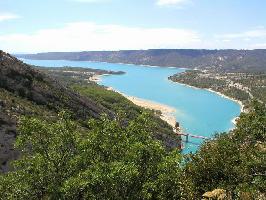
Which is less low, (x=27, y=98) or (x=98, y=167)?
(x=98, y=167)

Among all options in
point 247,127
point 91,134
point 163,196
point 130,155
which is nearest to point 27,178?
point 91,134

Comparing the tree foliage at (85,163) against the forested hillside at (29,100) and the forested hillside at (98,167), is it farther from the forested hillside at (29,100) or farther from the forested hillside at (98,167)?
the forested hillside at (29,100)

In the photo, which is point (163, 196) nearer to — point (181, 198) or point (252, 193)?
point (181, 198)

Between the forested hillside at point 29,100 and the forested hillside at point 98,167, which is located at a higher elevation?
the forested hillside at point 98,167

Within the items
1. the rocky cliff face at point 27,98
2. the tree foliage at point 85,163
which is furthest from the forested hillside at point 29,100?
the tree foliage at point 85,163

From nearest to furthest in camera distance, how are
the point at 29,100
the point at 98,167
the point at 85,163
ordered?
the point at 98,167 < the point at 85,163 < the point at 29,100

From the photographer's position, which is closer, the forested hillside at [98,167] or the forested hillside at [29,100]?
the forested hillside at [98,167]

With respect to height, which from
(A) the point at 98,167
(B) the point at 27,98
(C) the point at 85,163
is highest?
(A) the point at 98,167

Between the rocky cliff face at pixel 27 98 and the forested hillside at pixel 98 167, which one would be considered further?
the rocky cliff face at pixel 27 98

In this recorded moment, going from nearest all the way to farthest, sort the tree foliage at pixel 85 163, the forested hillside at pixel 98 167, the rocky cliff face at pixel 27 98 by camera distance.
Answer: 1. the forested hillside at pixel 98 167
2. the tree foliage at pixel 85 163
3. the rocky cliff face at pixel 27 98

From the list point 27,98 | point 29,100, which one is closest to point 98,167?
point 29,100

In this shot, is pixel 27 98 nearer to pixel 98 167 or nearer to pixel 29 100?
pixel 29 100

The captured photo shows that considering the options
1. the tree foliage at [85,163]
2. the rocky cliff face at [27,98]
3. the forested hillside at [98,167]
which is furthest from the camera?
the rocky cliff face at [27,98]
